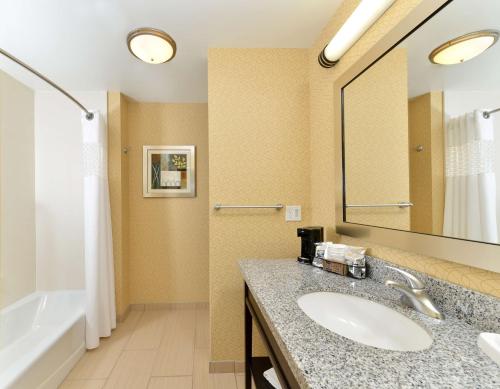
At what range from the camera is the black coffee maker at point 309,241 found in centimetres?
139

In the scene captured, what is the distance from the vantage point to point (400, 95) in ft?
3.18

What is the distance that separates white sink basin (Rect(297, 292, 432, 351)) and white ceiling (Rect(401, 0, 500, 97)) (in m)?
0.74

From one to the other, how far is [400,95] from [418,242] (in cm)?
59

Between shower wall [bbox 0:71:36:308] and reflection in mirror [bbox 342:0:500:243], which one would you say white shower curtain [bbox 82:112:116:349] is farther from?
reflection in mirror [bbox 342:0:500:243]

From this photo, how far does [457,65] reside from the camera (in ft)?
2.46

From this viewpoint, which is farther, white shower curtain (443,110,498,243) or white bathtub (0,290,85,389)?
white bathtub (0,290,85,389)

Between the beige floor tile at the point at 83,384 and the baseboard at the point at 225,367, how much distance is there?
0.73m

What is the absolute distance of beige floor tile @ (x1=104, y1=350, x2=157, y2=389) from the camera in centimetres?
160

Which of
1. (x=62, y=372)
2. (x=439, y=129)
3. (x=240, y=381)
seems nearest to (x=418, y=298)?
(x=439, y=129)

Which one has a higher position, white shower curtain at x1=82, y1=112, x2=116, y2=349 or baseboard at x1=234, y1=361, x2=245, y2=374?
white shower curtain at x1=82, y1=112, x2=116, y2=349

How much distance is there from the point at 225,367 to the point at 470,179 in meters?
1.83

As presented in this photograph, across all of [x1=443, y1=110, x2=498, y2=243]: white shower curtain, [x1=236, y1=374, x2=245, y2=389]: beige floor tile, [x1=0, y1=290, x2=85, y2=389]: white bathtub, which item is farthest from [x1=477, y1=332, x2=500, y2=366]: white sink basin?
[x1=0, y1=290, x2=85, y2=389]: white bathtub

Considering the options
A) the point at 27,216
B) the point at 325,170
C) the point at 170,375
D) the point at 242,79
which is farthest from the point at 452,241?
the point at 27,216

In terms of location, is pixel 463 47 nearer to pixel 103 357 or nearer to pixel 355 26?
pixel 355 26
